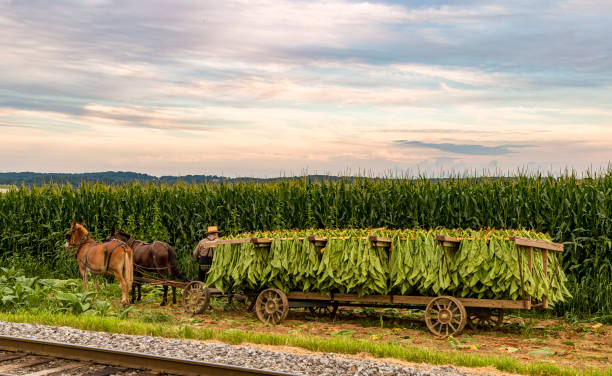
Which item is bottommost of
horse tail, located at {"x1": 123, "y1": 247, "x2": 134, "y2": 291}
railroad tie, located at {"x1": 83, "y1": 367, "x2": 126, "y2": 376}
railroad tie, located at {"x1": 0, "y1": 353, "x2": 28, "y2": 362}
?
railroad tie, located at {"x1": 0, "y1": 353, "x2": 28, "y2": 362}

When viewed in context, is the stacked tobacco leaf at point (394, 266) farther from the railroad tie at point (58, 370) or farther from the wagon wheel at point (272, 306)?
the railroad tie at point (58, 370)

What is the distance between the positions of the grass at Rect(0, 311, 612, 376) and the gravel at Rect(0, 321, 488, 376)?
1.26 ft

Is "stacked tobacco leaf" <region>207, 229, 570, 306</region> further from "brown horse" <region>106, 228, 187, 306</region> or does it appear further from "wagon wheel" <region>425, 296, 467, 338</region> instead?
"brown horse" <region>106, 228, 187, 306</region>

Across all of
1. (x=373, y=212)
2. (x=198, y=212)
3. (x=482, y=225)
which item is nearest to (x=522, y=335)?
(x=482, y=225)

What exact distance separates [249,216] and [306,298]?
6.72m

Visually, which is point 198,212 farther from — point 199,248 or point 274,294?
Answer: point 274,294

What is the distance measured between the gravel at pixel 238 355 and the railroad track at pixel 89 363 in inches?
23.9

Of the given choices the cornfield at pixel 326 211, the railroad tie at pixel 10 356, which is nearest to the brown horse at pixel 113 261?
the cornfield at pixel 326 211

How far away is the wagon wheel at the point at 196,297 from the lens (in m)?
12.2

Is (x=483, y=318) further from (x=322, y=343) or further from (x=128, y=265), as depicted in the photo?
(x=128, y=265)

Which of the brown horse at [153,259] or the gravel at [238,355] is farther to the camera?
the brown horse at [153,259]

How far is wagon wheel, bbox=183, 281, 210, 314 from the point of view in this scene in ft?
40.1

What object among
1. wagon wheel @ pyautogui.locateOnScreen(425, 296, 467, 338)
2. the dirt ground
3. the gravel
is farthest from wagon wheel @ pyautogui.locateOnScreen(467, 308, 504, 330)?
the gravel

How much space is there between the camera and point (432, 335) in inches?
416
